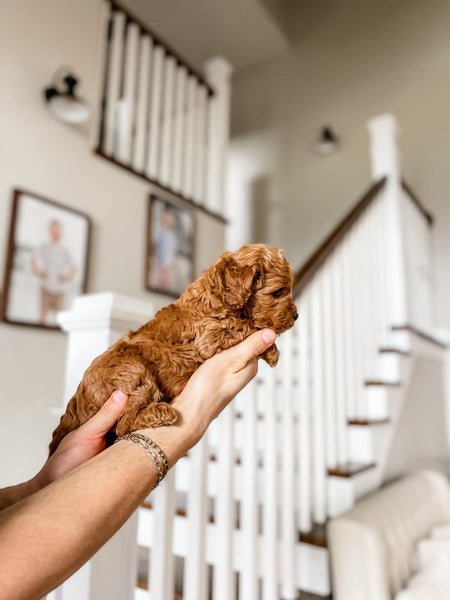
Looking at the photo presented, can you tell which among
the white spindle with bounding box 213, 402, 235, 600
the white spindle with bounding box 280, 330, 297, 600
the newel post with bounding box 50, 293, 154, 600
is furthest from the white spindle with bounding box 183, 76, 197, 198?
the newel post with bounding box 50, 293, 154, 600

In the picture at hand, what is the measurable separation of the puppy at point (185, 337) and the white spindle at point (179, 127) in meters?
2.78

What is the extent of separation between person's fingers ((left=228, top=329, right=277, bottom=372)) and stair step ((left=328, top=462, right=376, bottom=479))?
1421 millimetres

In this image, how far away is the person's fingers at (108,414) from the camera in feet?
1.81

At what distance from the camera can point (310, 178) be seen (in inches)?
189

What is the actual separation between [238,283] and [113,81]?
8.99 ft

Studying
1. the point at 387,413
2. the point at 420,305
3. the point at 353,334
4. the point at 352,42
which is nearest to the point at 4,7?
the point at 353,334

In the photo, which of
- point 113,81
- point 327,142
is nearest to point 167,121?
point 113,81

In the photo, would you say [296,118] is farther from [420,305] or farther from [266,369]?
[266,369]

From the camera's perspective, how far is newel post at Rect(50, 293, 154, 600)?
36.0 inches

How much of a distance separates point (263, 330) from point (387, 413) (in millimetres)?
1986

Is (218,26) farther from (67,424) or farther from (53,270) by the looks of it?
(67,424)

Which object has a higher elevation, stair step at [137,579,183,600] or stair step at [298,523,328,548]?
stair step at [298,523,328,548]

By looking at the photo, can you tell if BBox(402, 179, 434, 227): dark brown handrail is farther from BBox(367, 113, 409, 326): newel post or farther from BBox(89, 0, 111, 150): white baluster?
BBox(89, 0, 111, 150): white baluster

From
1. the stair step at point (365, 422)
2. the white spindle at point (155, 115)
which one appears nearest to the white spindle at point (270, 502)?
the stair step at point (365, 422)
